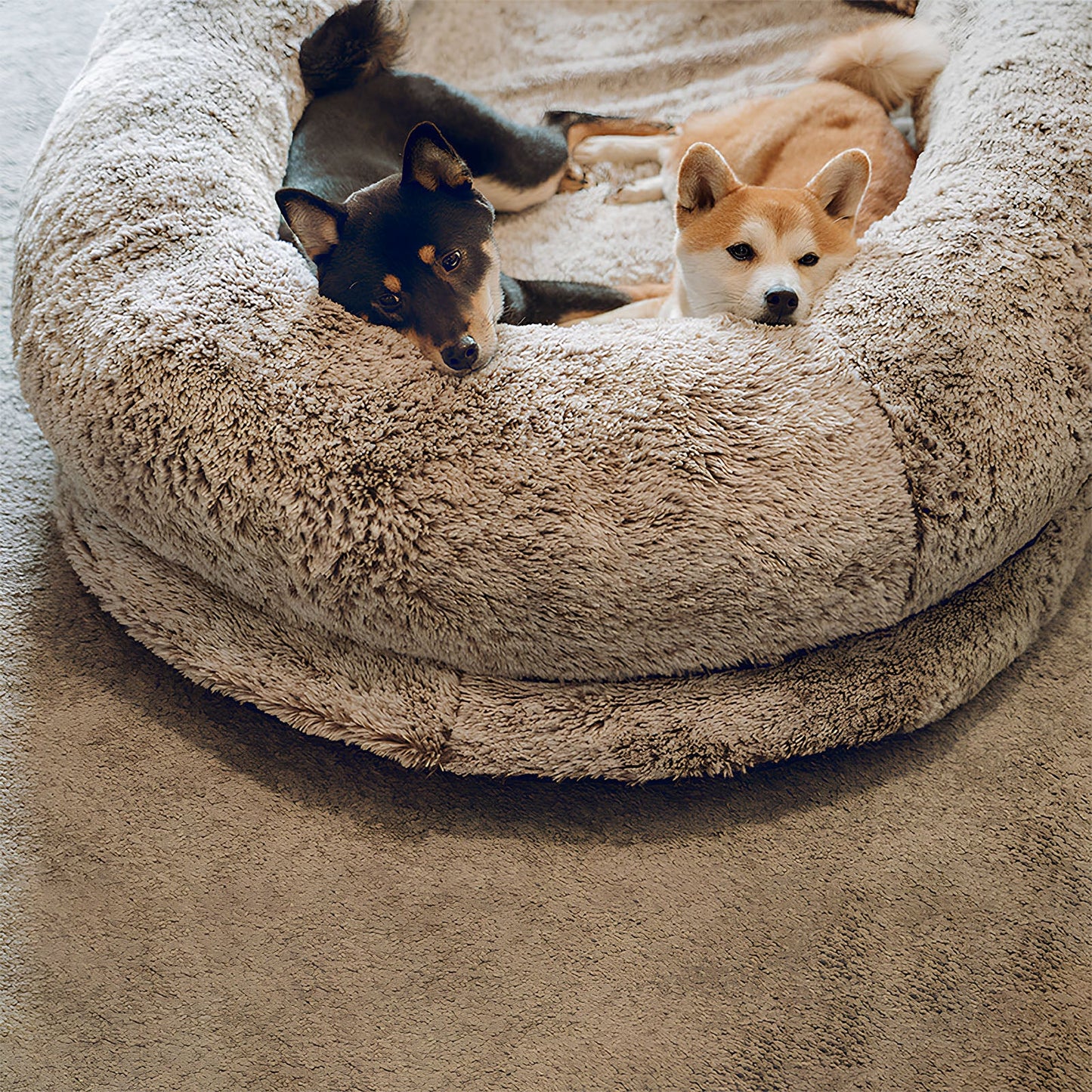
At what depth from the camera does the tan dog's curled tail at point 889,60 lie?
1616mm

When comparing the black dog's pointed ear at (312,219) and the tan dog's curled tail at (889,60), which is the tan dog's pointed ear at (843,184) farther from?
the black dog's pointed ear at (312,219)

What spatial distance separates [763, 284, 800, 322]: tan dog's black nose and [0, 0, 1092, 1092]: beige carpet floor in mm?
701

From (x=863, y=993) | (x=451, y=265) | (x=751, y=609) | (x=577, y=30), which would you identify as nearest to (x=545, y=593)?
(x=751, y=609)

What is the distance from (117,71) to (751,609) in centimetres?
149

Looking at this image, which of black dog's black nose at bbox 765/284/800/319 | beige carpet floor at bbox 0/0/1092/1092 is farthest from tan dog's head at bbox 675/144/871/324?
beige carpet floor at bbox 0/0/1092/1092

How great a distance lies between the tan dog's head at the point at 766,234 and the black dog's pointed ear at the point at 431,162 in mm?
362

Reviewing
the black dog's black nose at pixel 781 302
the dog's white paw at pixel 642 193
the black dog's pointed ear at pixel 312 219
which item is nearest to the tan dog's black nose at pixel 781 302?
the black dog's black nose at pixel 781 302

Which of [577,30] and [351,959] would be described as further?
[577,30]

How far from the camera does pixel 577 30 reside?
7.32 ft

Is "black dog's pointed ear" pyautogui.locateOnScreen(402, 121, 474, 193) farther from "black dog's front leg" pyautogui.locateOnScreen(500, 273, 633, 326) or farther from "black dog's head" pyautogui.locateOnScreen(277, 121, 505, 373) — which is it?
"black dog's front leg" pyautogui.locateOnScreen(500, 273, 633, 326)

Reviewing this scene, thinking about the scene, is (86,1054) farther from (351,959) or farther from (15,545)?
(15,545)

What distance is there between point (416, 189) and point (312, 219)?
17 centimetres

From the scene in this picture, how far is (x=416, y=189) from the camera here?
1.25m

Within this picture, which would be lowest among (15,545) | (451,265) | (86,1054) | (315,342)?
(86,1054)
